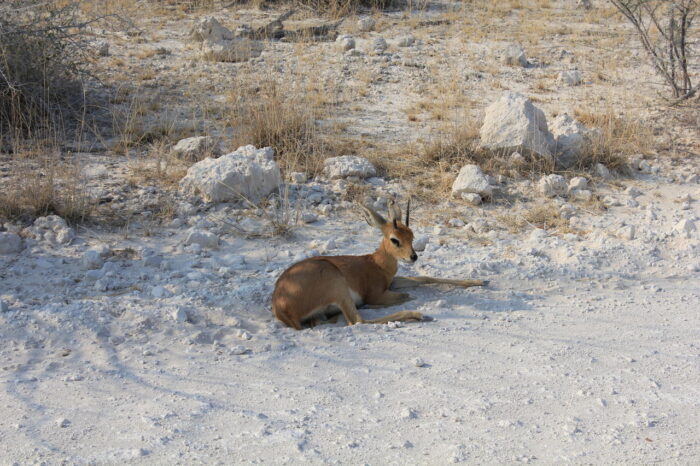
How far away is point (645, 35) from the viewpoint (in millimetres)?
10336

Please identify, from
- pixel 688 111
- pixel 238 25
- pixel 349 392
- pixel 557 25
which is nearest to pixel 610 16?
pixel 557 25

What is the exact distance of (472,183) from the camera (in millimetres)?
7797

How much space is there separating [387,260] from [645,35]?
632 centimetres

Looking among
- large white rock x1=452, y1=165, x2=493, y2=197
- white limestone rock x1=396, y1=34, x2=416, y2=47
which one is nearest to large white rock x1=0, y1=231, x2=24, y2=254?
large white rock x1=452, y1=165, x2=493, y2=197

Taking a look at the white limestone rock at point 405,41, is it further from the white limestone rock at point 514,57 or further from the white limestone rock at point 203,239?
the white limestone rock at point 203,239

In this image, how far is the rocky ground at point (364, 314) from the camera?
3980mm

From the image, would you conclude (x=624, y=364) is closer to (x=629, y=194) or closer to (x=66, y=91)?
(x=629, y=194)

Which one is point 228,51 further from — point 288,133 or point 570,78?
point 570,78

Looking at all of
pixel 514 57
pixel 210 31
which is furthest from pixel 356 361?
pixel 210 31

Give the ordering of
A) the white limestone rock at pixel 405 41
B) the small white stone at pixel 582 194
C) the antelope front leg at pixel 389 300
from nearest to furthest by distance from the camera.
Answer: the antelope front leg at pixel 389 300 → the small white stone at pixel 582 194 → the white limestone rock at pixel 405 41

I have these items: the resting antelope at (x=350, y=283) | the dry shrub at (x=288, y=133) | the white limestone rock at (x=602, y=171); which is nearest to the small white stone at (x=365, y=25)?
the dry shrub at (x=288, y=133)

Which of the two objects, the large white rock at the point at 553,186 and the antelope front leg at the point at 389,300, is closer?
the antelope front leg at the point at 389,300

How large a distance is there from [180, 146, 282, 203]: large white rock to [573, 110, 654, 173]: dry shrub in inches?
136

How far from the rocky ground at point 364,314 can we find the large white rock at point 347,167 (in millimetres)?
32
